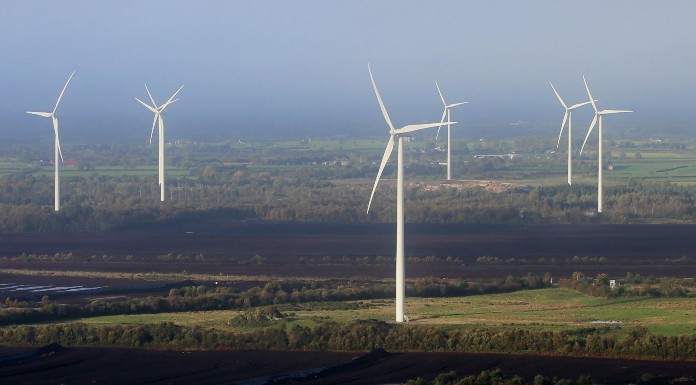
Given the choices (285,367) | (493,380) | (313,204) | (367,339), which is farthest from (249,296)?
(313,204)

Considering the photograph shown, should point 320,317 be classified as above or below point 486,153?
below

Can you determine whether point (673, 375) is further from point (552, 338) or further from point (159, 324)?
point (159, 324)

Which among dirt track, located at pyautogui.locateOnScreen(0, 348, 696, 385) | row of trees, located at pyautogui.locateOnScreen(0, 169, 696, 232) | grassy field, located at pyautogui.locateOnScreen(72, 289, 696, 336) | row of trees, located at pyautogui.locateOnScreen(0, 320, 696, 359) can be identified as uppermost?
row of trees, located at pyautogui.locateOnScreen(0, 169, 696, 232)

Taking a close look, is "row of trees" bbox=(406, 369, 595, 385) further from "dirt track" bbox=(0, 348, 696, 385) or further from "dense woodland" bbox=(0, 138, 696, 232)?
"dense woodland" bbox=(0, 138, 696, 232)

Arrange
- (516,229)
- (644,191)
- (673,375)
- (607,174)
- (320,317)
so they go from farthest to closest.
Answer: (607,174) < (644,191) < (516,229) < (320,317) < (673,375)

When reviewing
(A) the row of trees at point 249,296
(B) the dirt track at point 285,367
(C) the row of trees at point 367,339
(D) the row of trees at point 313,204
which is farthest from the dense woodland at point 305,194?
(B) the dirt track at point 285,367

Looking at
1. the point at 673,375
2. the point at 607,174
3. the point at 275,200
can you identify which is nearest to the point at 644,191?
the point at 607,174

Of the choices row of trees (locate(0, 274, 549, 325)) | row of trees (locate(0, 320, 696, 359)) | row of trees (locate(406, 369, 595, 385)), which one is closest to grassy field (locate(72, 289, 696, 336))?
row of trees (locate(0, 274, 549, 325))
